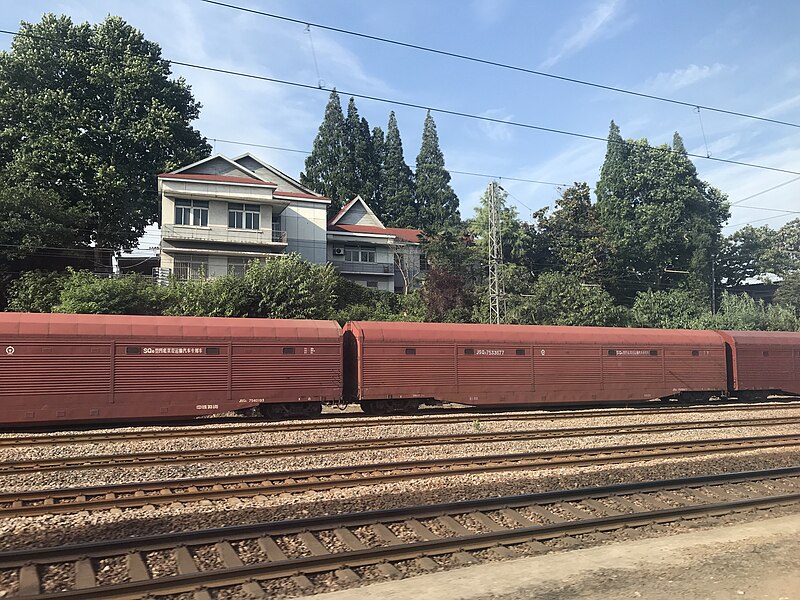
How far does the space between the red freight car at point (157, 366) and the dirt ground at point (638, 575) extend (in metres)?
12.6

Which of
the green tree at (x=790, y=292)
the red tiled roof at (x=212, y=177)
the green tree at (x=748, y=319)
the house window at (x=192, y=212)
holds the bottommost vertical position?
the green tree at (x=748, y=319)

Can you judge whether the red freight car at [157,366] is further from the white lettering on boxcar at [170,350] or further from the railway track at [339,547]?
the railway track at [339,547]

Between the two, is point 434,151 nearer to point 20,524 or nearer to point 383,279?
point 383,279

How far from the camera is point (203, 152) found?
4731cm

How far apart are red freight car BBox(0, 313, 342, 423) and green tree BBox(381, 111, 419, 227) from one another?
5055 centimetres

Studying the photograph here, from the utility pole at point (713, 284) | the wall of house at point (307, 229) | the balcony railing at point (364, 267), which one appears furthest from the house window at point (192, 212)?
the utility pole at point (713, 284)

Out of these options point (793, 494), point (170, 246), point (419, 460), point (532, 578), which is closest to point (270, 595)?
point (532, 578)

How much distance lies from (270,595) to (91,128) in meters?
43.0

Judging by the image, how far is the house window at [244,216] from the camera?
39250mm

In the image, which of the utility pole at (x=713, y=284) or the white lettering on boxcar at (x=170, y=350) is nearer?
the white lettering on boxcar at (x=170, y=350)

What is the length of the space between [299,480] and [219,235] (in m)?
31.5

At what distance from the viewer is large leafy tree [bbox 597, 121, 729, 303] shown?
5184 centimetres

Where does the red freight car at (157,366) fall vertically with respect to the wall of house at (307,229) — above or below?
below

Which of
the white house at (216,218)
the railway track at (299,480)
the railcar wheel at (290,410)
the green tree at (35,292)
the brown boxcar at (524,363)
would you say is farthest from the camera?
the white house at (216,218)
